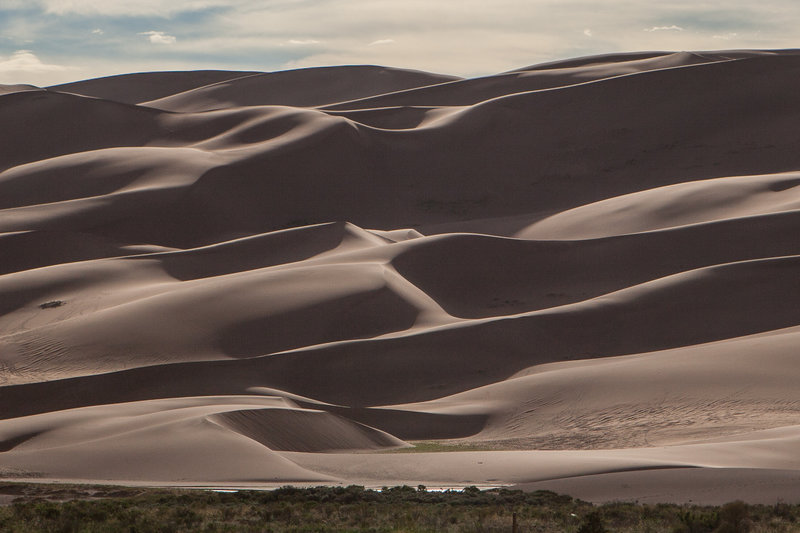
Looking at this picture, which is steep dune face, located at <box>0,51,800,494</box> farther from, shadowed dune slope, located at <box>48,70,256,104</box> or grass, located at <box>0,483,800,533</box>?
shadowed dune slope, located at <box>48,70,256,104</box>

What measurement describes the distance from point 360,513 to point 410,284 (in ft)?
73.3

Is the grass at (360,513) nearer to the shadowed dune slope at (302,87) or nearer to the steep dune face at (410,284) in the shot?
the steep dune face at (410,284)

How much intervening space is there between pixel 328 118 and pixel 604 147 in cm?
1585

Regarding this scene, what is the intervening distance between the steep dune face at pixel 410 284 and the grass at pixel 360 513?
2.15 meters

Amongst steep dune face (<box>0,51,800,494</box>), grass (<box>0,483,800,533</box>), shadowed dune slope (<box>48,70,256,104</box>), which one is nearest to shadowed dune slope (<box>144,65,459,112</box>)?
shadowed dune slope (<box>48,70,256,104</box>)

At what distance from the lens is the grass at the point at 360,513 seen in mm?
13688

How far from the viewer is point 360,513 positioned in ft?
49.8

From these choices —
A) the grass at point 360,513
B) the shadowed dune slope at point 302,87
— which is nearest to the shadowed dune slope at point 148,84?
the shadowed dune slope at point 302,87

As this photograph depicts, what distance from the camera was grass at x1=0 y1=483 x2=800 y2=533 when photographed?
13688 mm

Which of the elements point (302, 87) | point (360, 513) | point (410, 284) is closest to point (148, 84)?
point (302, 87)

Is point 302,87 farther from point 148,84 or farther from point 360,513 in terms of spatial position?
point 360,513

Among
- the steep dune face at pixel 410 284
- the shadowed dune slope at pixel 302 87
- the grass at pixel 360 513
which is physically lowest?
the grass at pixel 360 513

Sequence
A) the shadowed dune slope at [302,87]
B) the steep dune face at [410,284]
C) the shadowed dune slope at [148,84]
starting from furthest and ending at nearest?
the shadowed dune slope at [148,84] < the shadowed dune slope at [302,87] < the steep dune face at [410,284]

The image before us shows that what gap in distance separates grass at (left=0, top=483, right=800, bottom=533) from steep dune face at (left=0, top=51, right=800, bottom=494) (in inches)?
84.5
